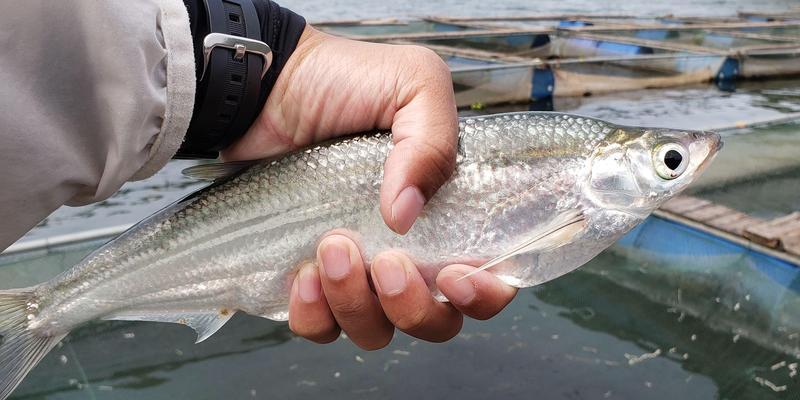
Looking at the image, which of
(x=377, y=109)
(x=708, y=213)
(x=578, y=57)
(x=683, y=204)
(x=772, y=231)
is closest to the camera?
(x=377, y=109)

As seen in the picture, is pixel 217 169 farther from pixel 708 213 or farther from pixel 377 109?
pixel 708 213

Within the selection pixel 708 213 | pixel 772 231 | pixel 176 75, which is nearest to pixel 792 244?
pixel 772 231

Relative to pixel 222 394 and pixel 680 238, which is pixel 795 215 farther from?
pixel 222 394

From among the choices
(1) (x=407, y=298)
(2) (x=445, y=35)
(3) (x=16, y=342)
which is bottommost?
(2) (x=445, y=35)

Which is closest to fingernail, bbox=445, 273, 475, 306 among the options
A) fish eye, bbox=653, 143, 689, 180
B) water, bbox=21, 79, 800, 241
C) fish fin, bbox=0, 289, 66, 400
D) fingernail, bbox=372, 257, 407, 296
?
fingernail, bbox=372, 257, 407, 296

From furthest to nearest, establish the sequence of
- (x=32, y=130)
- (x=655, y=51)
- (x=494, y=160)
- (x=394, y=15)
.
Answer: (x=394, y=15) < (x=655, y=51) < (x=494, y=160) < (x=32, y=130)

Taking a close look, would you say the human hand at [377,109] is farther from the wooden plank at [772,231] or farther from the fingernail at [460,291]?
the wooden plank at [772,231]

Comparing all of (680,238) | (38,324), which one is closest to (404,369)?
(680,238)
